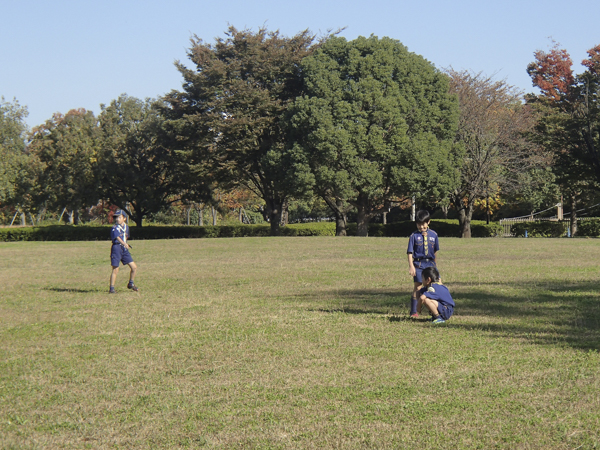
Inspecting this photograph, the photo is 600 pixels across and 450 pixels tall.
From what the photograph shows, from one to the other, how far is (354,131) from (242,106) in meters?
7.03

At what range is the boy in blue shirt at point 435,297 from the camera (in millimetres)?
8945

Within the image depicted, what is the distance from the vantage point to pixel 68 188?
47.8 m

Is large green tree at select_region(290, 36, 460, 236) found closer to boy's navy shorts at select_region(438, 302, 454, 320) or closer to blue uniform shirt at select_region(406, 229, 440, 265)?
blue uniform shirt at select_region(406, 229, 440, 265)

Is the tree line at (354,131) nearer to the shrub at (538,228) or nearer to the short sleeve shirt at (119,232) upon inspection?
the shrub at (538,228)

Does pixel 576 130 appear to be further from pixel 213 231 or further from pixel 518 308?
pixel 518 308

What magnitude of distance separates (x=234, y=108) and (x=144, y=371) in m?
33.6

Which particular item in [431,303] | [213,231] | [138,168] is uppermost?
[138,168]

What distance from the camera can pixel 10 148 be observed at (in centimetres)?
6494

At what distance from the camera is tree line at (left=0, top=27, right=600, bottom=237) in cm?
3681

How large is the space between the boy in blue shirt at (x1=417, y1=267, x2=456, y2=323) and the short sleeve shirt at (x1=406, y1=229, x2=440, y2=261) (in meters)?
0.37

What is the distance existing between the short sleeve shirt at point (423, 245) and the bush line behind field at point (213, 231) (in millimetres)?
37011

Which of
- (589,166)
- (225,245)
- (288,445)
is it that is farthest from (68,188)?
(288,445)

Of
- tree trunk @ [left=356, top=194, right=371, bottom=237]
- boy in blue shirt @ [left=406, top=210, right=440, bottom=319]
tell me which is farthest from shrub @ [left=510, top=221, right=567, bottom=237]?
boy in blue shirt @ [left=406, top=210, right=440, bottom=319]

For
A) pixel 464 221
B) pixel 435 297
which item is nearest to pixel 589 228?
pixel 464 221
